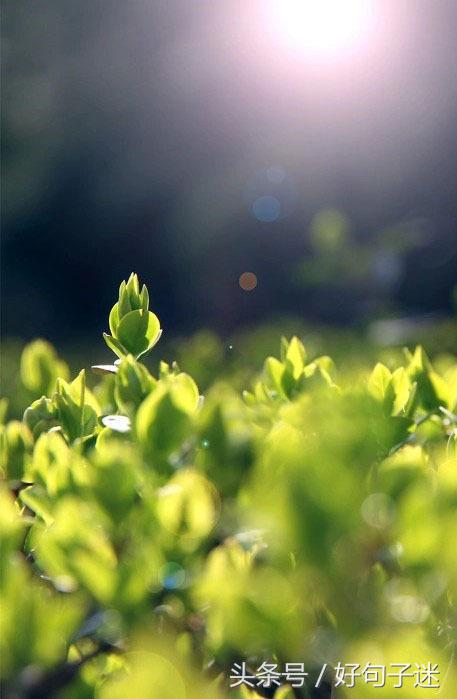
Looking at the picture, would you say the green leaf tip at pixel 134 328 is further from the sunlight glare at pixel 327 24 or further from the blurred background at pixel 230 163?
the sunlight glare at pixel 327 24

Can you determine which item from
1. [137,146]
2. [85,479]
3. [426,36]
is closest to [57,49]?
[137,146]

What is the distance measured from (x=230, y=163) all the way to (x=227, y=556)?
6.53 metres

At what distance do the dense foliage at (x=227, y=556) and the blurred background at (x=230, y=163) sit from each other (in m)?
3.72

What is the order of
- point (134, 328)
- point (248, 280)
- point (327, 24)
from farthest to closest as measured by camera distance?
point (248, 280)
point (327, 24)
point (134, 328)

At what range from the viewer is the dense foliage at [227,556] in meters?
0.80

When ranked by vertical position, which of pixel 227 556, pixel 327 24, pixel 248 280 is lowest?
pixel 248 280

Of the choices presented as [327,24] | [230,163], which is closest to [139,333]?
[327,24]

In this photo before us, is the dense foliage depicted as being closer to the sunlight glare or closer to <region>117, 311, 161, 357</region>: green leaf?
<region>117, 311, 161, 357</region>: green leaf

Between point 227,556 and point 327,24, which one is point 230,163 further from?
point 227,556

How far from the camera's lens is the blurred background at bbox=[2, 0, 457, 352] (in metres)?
6.09

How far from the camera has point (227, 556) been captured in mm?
918

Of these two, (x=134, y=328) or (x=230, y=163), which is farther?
(x=230, y=163)

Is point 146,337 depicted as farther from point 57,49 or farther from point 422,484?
point 57,49

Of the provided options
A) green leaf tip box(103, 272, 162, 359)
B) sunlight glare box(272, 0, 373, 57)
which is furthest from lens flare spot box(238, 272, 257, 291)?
green leaf tip box(103, 272, 162, 359)
